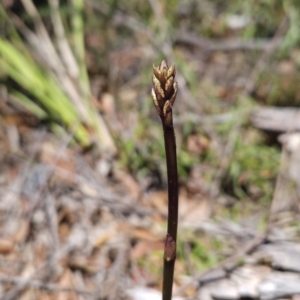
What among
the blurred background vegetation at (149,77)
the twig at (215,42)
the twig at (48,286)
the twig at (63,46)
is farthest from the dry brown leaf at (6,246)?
the twig at (215,42)

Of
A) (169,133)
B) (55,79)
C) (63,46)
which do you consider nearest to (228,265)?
(169,133)

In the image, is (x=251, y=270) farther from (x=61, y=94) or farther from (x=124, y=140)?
(x=61, y=94)

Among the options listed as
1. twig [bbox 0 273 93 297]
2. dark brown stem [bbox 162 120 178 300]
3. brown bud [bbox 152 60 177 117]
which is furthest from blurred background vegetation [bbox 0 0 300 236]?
brown bud [bbox 152 60 177 117]

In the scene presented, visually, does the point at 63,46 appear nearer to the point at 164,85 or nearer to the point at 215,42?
the point at 215,42

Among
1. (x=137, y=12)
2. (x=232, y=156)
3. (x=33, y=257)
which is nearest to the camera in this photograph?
(x=33, y=257)

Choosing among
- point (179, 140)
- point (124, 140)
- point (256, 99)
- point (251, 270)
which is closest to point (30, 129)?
point (124, 140)

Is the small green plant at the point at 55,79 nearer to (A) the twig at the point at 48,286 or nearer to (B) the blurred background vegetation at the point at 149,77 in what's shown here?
(B) the blurred background vegetation at the point at 149,77
